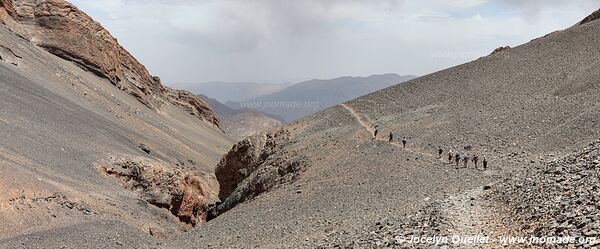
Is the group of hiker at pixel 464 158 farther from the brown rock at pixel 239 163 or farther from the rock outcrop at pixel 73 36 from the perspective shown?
the rock outcrop at pixel 73 36

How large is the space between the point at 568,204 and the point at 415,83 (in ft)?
132

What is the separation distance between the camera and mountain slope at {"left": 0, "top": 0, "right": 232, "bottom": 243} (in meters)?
23.8

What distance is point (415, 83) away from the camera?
51.1m

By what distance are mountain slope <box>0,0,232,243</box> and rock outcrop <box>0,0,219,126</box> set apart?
0.15m

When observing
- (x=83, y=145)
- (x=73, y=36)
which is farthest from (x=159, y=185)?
(x=73, y=36)

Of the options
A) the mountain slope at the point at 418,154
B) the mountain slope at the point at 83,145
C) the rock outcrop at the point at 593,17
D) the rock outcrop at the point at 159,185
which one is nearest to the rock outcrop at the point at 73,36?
the mountain slope at the point at 83,145

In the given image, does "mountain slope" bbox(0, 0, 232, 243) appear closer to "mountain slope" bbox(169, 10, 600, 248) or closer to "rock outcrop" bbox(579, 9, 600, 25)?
"mountain slope" bbox(169, 10, 600, 248)

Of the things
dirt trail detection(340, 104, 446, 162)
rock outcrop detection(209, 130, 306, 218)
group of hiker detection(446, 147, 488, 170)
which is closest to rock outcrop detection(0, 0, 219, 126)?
rock outcrop detection(209, 130, 306, 218)

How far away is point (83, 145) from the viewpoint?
124ft

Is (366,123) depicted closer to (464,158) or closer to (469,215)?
(464,158)

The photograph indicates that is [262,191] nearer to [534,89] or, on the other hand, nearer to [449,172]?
[449,172]

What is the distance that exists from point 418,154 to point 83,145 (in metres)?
24.7

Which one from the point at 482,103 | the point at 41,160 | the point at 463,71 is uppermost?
the point at 463,71

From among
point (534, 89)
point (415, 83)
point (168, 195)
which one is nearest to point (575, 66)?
point (534, 89)
